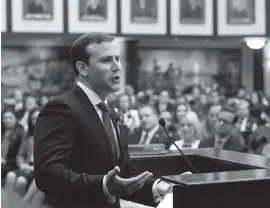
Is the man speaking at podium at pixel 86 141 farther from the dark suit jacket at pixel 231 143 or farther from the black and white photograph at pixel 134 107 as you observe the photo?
the dark suit jacket at pixel 231 143

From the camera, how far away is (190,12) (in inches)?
341

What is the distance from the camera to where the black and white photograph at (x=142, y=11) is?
333 inches

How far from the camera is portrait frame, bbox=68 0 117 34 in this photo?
832 centimetres

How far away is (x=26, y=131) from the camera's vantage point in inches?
235

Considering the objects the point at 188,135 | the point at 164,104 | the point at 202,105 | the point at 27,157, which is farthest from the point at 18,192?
the point at 202,105

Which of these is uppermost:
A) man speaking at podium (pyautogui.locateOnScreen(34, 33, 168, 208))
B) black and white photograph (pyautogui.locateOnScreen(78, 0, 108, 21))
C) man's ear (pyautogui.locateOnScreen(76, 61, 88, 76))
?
black and white photograph (pyautogui.locateOnScreen(78, 0, 108, 21))

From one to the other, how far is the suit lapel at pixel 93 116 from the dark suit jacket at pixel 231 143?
3.17 meters

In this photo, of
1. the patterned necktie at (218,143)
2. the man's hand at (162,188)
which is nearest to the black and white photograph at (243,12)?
the patterned necktie at (218,143)

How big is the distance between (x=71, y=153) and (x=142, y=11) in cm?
693

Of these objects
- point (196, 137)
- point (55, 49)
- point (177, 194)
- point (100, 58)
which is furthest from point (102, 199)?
point (55, 49)

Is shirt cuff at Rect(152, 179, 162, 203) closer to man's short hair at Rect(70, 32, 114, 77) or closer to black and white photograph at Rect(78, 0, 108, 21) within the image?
man's short hair at Rect(70, 32, 114, 77)

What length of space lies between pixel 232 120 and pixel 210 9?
3757 mm

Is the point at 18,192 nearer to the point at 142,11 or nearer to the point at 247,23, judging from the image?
the point at 142,11

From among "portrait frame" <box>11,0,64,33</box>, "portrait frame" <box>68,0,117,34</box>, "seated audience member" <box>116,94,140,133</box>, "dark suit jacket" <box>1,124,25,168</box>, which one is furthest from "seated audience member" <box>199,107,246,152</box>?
"portrait frame" <box>11,0,64,33</box>
